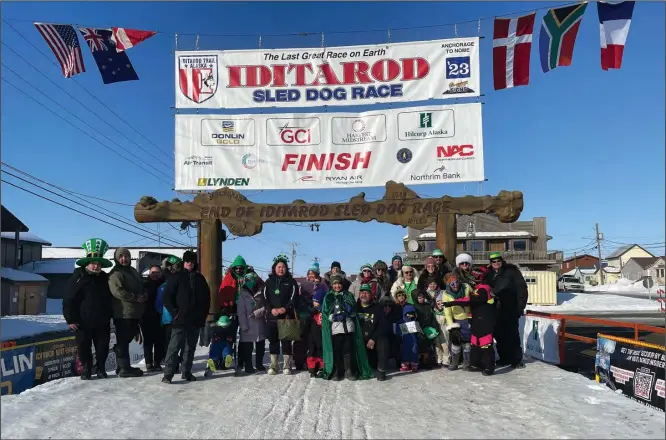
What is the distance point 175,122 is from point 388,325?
5.99 meters

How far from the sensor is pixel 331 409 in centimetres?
535

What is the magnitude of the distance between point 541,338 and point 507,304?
341 centimetres

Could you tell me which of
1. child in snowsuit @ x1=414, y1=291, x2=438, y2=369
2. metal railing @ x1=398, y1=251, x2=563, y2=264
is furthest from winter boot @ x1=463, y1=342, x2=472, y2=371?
metal railing @ x1=398, y1=251, x2=563, y2=264

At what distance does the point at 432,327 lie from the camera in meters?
7.45

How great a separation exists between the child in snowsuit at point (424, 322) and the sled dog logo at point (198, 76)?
5.88 meters

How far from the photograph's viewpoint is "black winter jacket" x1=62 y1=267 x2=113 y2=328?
654cm

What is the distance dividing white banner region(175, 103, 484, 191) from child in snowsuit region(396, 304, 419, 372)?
3.07 m

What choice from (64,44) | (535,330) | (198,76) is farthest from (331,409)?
(64,44)

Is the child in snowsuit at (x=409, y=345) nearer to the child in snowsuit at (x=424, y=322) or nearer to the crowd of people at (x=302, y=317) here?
the crowd of people at (x=302, y=317)

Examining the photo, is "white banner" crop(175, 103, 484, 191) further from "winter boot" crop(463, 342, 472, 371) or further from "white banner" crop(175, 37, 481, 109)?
"winter boot" crop(463, 342, 472, 371)

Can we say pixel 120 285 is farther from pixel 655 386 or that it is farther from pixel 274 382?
pixel 655 386

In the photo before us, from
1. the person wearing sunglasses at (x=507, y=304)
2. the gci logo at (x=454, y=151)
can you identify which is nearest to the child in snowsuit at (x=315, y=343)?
the person wearing sunglasses at (x=507, y=304)

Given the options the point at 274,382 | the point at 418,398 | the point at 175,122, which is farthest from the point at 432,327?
the point at 175,122

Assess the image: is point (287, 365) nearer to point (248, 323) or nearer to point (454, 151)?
point (248, 323)
